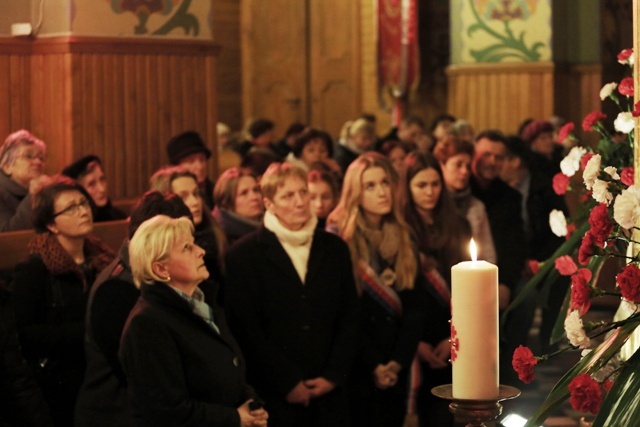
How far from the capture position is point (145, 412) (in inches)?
154

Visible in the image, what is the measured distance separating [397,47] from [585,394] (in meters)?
12.4

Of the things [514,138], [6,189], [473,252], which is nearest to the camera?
[473,252]

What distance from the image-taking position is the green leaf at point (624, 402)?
6.53 feet

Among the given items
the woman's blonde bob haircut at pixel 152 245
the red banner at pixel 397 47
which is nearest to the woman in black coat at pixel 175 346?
the woman's blonde bob haircut at pixel 152 245

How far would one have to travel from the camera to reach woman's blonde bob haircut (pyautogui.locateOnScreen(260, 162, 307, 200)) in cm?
518

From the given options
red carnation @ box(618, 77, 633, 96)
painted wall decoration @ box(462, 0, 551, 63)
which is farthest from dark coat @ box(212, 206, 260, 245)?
painted wall decoration @ box(462, 0, 551, 63)

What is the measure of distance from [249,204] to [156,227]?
6.26 ft

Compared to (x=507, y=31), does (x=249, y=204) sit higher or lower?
lower

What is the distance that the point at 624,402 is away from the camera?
2023 mm

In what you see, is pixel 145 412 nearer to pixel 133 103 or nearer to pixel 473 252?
pixel 473 252

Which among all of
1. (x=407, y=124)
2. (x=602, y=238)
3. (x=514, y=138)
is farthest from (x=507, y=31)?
(x=602, y=238)

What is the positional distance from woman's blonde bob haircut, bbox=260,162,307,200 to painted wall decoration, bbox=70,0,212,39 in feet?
9.24

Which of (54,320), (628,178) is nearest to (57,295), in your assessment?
(54,320)

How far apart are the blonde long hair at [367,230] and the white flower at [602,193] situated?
2.77 m
